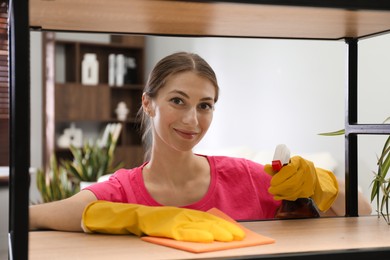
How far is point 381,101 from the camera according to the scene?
243 centimetres

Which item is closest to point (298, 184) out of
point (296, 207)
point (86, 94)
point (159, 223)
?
point (296, 207)

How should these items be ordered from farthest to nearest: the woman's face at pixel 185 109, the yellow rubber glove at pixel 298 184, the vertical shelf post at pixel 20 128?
the woman's face at pixel 185 109 < the yellow rubber glove at pixel 298 184 < the vertical shelf post at pixel 20 128

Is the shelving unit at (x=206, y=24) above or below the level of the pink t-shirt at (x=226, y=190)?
above

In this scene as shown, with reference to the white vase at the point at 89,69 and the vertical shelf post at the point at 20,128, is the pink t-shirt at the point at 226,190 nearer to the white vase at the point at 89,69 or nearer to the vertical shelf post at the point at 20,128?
the vertical shelf post at the point at 20,128

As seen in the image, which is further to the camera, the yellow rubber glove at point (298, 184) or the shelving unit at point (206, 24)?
the yellow rubber glove at point (298, 184)

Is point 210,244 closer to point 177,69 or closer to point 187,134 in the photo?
point 187,134

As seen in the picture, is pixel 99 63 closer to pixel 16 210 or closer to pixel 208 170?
pixel 208 170

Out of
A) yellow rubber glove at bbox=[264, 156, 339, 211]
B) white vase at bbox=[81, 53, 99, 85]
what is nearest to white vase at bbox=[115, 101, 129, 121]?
white vase at bbox=[81, 53, 99, 85]

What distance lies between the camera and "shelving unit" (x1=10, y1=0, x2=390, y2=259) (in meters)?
0.71

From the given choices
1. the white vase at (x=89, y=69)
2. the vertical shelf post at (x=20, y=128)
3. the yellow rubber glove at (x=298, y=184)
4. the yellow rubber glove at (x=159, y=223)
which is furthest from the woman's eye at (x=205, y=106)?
the white vase at (x=89, y=69)

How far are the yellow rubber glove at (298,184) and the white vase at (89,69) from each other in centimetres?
499

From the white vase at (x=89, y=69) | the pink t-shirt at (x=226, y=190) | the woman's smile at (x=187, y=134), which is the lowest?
the pink t-shirt at (x=226, y=190)

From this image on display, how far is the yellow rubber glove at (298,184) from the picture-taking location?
1.19 m

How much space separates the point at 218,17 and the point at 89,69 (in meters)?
5.25
